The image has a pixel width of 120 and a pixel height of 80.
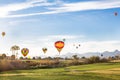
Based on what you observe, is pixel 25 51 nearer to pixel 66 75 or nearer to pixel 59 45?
pixel 59 45

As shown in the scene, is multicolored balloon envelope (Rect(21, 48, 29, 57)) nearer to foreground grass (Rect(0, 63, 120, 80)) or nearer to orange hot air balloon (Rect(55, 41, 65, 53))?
orange hot air balloon (Rect(55, 41, 65, 53))

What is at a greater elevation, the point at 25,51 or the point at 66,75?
the point at 25,51

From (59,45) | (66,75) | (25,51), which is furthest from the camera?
(25,51)

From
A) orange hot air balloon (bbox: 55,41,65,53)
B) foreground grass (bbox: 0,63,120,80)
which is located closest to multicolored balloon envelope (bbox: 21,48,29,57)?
orange hot air balloon (bbox: 55,41,65,53)

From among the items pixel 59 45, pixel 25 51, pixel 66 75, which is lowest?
pixel 66 75

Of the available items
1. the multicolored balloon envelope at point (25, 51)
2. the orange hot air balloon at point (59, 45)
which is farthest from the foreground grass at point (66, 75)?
the multicolored balloon envelope at point (25, 51)

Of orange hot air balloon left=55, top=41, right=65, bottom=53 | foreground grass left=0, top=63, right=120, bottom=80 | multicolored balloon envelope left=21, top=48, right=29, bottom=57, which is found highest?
multicolored balloon envelope left=21, top=48, right=29, bottom=57

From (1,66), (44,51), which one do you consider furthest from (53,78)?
(44,51)

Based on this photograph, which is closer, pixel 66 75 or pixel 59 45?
pixel 66 75

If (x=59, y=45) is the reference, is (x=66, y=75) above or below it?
below

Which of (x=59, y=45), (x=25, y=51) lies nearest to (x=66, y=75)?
(x=59, y=45)

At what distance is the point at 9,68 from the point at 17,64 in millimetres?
5898

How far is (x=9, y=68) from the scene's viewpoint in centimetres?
7406

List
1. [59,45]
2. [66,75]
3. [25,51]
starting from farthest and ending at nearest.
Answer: [25,51] → [59,45] → [66,75]
